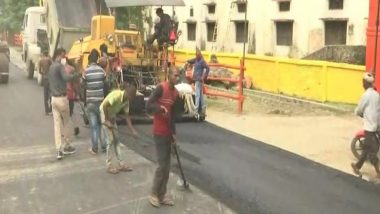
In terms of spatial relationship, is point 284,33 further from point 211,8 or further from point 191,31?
point 191,31

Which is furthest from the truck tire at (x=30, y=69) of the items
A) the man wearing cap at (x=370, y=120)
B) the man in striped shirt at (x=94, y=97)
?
the man wearing cap at (x=370, y=120)

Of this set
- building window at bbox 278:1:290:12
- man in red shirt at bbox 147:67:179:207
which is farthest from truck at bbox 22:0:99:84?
man in red shirt at bbox 147:67:179:207

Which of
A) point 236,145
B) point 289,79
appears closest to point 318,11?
point 289,79

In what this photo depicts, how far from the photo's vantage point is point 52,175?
887 centimetres

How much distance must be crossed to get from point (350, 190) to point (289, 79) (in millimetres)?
10210

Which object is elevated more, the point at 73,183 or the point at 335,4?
the point at 335,4

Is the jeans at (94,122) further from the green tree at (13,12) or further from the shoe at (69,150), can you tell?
the green tree at (13,12)

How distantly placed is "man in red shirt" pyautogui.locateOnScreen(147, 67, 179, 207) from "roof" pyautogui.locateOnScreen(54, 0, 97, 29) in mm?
12893

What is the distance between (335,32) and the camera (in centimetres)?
2231

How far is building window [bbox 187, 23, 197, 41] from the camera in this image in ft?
104

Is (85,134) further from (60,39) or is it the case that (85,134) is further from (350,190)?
(60,39)

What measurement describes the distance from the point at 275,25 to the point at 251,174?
17.3 meters

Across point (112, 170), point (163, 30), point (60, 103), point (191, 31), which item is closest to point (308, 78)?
point (163, 30)

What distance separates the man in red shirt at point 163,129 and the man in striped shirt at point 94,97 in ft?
9.34
